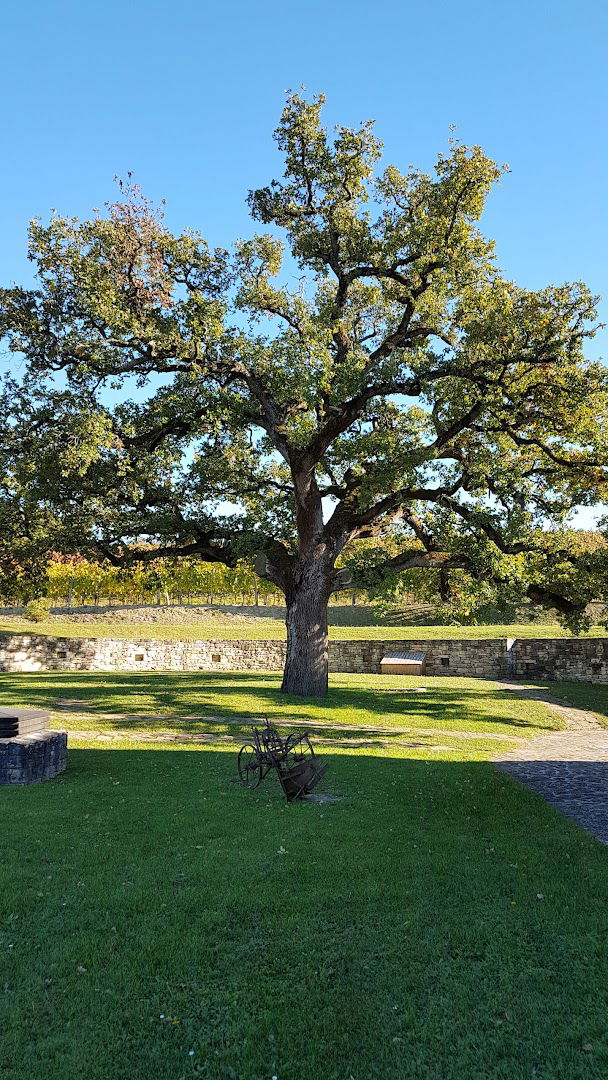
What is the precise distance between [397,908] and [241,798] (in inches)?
147

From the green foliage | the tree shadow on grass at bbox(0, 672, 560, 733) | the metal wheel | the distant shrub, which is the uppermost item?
the green foliage

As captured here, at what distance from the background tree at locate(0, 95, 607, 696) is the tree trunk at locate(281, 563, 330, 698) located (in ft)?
0.19

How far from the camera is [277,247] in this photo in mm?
19781

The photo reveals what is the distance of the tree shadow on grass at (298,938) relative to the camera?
160 inches

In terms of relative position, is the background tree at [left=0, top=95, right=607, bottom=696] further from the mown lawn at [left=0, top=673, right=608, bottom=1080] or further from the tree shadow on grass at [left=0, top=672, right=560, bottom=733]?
the mown lawn at [left=0, top=673, right=608, bottom=1080]

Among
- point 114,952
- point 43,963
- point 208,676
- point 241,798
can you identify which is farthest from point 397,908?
point 208,676

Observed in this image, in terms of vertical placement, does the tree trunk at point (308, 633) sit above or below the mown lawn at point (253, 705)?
above

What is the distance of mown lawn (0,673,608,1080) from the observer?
4035 millimetres

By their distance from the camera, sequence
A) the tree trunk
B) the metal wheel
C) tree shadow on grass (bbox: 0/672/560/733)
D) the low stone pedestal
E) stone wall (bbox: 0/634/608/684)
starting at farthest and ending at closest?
stone wall (bbox: 0/634/608/684) → the tree trunk → tree shadow on grass (bbox: 0/672/560/733) → the metal wheel → the low stone pedestal

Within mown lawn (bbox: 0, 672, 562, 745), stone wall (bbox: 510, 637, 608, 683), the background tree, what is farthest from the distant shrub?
stone wall (bbox: 510, 637, 608, 683)

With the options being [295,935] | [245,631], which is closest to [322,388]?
[295,935]

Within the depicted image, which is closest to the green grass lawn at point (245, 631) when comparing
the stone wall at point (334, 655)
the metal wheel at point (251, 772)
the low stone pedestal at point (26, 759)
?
the stone wall at point (334, 655)

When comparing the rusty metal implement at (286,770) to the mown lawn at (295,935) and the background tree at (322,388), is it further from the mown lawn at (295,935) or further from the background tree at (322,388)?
the background tree at (322,388)

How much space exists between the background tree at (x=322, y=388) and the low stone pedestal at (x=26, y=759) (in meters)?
8.63
